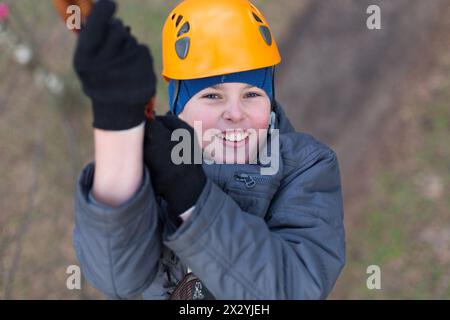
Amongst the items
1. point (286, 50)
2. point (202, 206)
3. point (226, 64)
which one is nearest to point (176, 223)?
point (202, 206)

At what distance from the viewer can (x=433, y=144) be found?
20.5ft

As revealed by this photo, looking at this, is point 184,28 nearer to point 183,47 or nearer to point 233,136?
point 183,47

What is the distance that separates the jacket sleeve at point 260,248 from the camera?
1.77m

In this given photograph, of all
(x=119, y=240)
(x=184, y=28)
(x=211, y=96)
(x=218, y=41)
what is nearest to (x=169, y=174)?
(x=119, y=240)

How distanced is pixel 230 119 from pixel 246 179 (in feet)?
0.84

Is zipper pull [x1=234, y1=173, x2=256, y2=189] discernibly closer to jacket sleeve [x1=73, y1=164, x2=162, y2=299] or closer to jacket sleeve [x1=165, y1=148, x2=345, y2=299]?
jacket sleeve [x1=165, y1=148, x2=345, y2=299]

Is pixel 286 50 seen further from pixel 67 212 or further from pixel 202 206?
pixel 202 206

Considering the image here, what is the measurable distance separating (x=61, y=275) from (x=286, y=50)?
388 centimetres

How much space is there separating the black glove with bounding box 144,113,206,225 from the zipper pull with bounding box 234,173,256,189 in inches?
15.6

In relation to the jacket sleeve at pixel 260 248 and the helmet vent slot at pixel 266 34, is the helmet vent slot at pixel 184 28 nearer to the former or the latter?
the helmet vent slot at pixel 266 34

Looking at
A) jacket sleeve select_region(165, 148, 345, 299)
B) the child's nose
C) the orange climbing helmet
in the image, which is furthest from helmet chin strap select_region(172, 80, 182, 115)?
jacket sleeve select_region(165, 148, 345, 299)

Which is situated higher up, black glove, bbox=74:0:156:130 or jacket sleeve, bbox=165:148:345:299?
black glove, bbox=74:0:156:130

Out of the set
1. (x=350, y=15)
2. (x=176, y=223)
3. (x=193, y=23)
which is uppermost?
(x=350, y=15)

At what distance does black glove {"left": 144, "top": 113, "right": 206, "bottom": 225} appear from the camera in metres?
1.76
